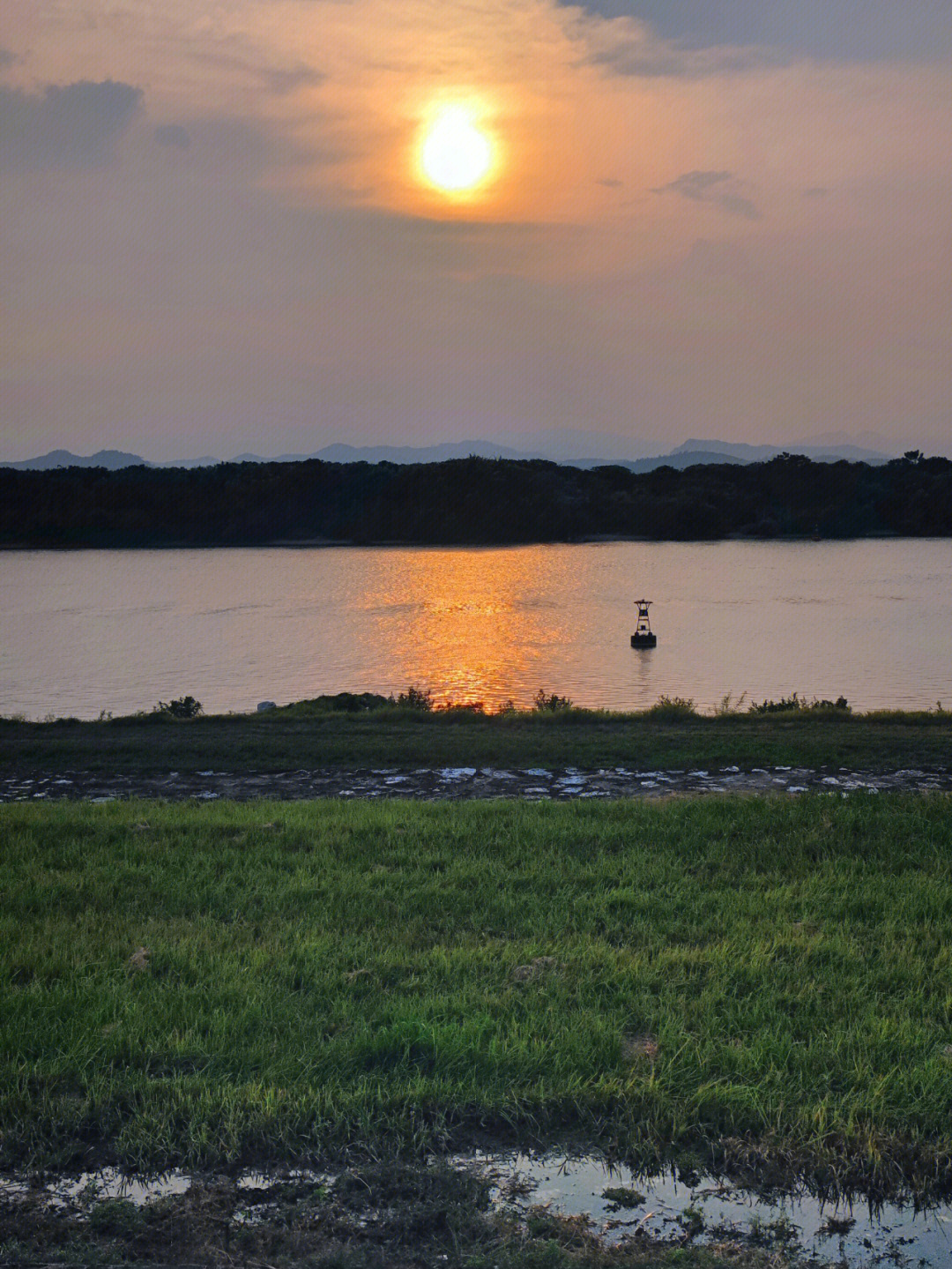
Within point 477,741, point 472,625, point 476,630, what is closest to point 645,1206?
point 477,741

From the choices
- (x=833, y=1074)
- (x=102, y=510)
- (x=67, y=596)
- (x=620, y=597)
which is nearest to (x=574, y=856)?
(x=833, y=1074)

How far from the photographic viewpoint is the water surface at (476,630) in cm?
3312

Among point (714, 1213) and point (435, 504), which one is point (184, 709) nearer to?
point (714, 1213)

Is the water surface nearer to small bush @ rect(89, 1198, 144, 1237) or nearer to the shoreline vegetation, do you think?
the shoreline vegetation

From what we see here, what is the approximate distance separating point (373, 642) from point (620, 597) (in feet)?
75.6

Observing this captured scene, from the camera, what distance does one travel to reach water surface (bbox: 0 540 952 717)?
33.1 meters

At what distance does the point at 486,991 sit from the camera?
5535 mm

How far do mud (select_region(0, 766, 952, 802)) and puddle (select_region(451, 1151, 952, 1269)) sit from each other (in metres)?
6.97

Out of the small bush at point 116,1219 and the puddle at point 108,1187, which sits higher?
the small bush at point 116,1219

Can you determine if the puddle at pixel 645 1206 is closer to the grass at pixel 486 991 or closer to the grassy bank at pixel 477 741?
the grass at pixel 486 991

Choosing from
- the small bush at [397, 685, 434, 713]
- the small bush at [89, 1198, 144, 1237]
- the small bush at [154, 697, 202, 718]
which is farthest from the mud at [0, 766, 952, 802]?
the small bush at [154, 697, 202, 718]

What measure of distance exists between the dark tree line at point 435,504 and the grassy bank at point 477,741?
101 meters

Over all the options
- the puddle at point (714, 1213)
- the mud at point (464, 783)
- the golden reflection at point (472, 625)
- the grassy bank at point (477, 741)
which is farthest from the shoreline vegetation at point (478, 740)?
the puddle at point (714, 1213)

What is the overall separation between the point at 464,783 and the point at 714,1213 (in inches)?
336
